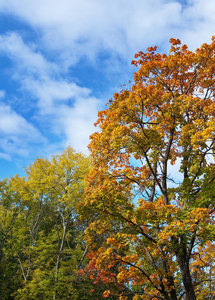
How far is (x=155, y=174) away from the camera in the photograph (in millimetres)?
8352

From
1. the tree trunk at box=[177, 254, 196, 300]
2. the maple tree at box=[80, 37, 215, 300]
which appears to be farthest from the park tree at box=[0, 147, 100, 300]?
the tree trunk at box=[177, 254, 196, 300]

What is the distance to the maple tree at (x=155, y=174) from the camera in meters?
6.87

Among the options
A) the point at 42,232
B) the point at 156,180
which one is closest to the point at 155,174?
the point at 156,180

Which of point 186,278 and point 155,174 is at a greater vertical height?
point 155,174

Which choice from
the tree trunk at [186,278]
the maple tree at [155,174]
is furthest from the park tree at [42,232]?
the tree trunk at [186,278]

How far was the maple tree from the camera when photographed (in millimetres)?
6871

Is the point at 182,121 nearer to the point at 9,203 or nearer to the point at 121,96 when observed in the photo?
the point at 121,96

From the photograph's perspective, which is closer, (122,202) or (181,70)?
(122,202)

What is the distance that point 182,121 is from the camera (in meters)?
7.83

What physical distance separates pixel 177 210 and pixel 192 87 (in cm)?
515

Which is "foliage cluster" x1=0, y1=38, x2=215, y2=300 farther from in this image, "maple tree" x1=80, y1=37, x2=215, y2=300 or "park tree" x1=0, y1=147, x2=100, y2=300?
"park tree" x1=0, y1=147, x2=100, y2=300

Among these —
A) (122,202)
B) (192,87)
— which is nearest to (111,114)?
(122,202)

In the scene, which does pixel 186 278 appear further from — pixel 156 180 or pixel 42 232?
pixel 42 232

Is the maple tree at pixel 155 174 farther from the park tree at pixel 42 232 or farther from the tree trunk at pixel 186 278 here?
the park tree at pixel 42 232
